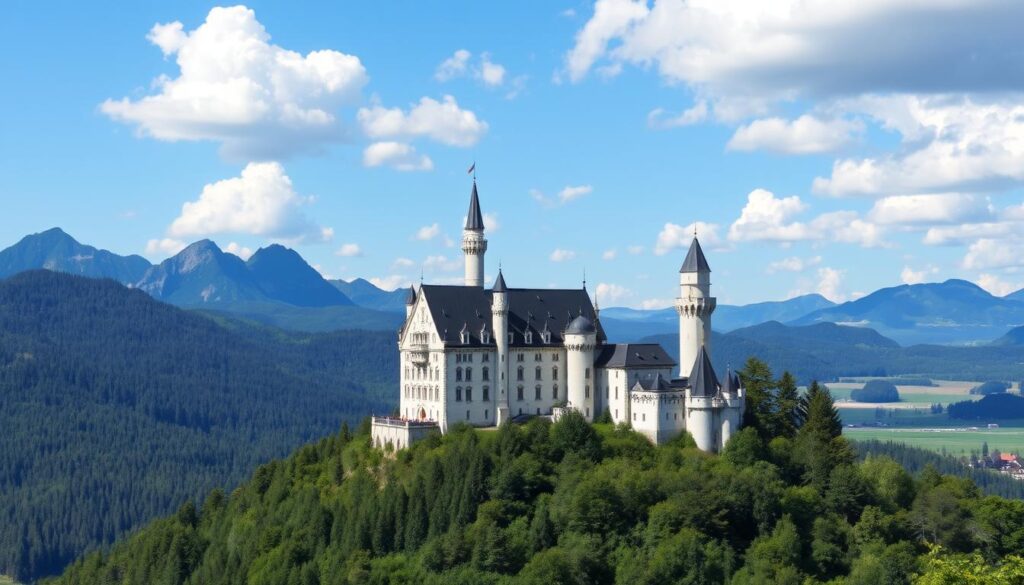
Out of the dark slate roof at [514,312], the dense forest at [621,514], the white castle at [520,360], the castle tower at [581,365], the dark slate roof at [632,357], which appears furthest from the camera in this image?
the dark slate roof at [514,312]

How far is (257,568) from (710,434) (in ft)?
133

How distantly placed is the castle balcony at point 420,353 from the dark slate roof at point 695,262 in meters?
24.3

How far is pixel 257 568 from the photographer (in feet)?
379

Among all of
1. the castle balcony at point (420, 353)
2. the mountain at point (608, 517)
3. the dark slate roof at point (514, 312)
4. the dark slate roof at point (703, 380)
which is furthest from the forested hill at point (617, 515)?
the dark slate roof at point (514, 312)

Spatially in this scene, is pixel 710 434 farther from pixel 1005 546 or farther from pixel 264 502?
pixel 264 502

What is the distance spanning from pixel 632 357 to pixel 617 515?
18.6m

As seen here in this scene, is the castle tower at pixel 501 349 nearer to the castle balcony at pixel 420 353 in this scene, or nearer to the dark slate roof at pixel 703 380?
the castle balcony at pixel 420 353

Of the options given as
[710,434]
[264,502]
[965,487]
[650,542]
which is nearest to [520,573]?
[650,542]

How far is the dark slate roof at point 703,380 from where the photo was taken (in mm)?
112750

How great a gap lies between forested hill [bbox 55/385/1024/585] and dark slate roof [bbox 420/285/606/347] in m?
8.96

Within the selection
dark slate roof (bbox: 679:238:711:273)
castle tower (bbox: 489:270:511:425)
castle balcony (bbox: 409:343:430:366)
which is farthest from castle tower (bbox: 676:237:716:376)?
castle balcony (bbox: 409:343:430:366)

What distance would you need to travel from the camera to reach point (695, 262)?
12106 centimetres

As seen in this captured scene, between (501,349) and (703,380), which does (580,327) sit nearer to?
(501,349)

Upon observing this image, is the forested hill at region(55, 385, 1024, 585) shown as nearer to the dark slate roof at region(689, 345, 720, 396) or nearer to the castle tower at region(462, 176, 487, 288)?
the dark slate roof at region(689, 345, 720, 396)
